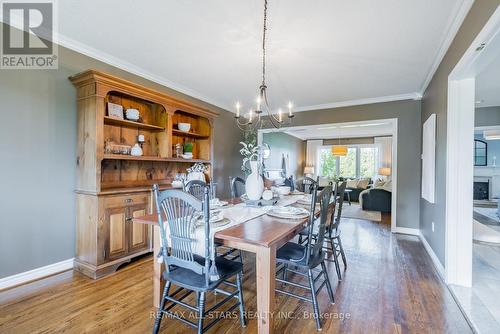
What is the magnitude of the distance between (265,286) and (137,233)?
198cm

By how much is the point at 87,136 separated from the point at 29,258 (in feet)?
4.35

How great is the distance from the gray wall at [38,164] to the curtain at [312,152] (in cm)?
895

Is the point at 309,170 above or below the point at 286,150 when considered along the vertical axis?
below

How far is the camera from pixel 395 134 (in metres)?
4.38

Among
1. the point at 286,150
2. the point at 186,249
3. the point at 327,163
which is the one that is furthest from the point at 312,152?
the point at 186,249

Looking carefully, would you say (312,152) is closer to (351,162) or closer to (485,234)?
(351,162)

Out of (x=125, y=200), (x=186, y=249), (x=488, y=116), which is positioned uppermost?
(x=488, y=116)

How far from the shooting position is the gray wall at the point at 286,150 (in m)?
8.26

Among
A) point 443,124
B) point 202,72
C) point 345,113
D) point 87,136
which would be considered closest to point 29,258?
point 87,136

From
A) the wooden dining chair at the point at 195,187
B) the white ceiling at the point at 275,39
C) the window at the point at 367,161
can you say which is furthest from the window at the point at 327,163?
the wooden dining chair at the point at 195,187

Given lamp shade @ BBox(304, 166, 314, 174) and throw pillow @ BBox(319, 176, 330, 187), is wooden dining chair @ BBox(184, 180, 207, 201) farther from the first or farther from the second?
lamp shade @ BBox(304, 166, 314, 174)

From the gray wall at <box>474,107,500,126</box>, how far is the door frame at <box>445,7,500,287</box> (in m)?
3.72

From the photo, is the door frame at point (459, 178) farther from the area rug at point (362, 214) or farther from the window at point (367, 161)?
the window at point (367, 161)

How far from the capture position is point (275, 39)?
2.49m
